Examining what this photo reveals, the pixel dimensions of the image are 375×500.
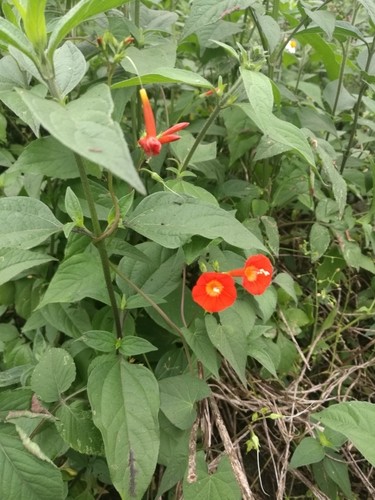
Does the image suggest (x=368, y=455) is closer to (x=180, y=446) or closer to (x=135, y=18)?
(x=180, y=446)

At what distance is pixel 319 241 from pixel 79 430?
2.71 ft

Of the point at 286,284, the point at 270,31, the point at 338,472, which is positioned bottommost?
the point at 338,472

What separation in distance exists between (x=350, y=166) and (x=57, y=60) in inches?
41.8

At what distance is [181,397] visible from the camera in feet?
3.30

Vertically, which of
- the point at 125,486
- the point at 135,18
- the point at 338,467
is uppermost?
the point at 135,18

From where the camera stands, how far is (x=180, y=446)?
101cm

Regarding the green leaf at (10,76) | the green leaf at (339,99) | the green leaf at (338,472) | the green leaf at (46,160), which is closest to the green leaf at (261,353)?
the green leaf at (338,472)

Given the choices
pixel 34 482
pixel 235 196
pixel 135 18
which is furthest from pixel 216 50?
pixel 34 482

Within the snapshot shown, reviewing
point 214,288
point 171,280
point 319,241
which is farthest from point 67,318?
point 319,241

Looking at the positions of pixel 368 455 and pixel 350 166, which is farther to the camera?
pixel 350 166

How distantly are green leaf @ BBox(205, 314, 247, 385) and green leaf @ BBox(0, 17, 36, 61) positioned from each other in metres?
0.62

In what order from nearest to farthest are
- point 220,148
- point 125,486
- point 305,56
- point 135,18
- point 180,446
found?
point 125,486 → point 180,446 → point 135,18 → point 220,148 → point 305,56

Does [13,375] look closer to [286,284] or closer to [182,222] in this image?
[182,222]

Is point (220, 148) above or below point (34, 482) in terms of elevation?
above
